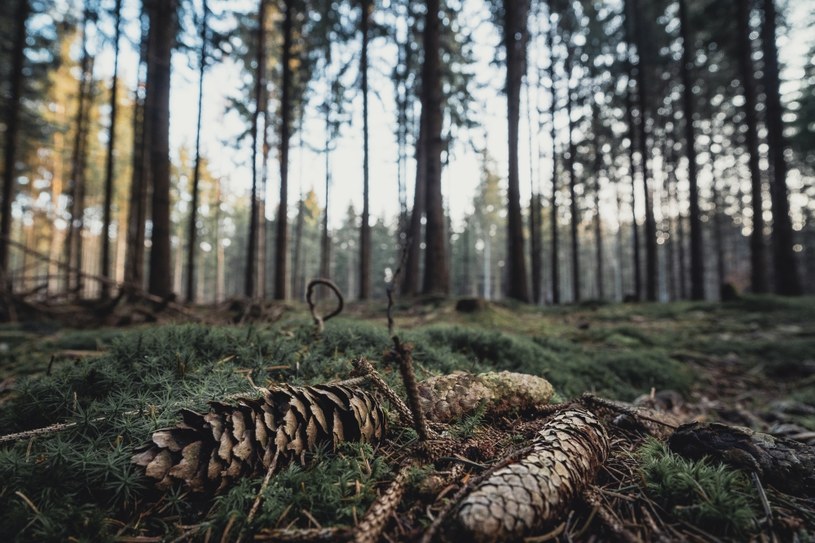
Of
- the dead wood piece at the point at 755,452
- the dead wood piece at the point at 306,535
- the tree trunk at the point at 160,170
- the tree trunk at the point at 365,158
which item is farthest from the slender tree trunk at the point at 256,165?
the dead wood piece at the point at 755,452

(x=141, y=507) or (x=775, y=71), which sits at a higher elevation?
(x=775, y=71)

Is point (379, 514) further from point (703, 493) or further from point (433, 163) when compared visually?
point (433, 163)

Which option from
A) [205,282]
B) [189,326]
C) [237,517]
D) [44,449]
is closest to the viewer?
[237,517]

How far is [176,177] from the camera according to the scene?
26938mm

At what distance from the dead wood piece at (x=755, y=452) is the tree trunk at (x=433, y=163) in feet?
24.9

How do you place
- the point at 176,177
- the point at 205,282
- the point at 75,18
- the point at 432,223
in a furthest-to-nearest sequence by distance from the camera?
the point at 205,282 < the point at 176,177 < the point at 75,18 < the point at 432,223

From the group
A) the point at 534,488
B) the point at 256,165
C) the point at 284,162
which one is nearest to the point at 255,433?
the point at 534,488

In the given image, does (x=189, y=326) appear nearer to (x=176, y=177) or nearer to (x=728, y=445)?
(x=728, y=445)

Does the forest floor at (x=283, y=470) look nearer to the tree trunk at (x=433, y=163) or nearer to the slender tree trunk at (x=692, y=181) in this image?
the tree trunk at (x=433, y=163)

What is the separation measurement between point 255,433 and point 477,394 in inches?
41.6

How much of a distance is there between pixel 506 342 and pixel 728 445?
194 centimetres

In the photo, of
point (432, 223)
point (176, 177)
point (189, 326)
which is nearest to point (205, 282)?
point (176, 177)

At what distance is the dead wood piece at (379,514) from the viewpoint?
892mm

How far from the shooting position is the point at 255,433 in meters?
1.23
